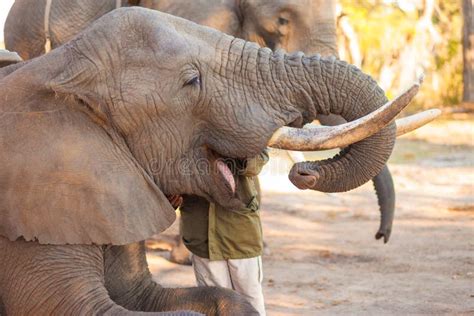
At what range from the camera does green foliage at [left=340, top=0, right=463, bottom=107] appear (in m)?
23.8

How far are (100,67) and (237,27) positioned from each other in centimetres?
340

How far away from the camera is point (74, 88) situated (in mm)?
4535

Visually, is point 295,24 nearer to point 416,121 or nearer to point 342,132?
point 416,121

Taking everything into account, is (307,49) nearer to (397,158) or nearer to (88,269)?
(88,269)

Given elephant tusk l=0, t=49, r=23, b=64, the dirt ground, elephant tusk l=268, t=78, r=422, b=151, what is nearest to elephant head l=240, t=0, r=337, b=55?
the dirt ground

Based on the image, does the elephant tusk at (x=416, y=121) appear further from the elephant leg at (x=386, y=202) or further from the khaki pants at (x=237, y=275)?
the elephant leg at (x=386, y=202)

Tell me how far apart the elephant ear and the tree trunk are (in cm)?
1809

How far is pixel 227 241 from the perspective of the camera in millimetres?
5473

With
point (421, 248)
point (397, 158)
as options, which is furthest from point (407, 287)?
point (397, 158)

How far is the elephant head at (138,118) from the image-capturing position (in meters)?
4.51

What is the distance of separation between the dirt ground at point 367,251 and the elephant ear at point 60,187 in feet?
8.26

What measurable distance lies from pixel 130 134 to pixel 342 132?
0.87 m

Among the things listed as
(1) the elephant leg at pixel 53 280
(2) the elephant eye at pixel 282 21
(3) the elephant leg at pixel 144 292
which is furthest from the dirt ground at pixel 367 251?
(1) the elephant leg at pixel 53 280

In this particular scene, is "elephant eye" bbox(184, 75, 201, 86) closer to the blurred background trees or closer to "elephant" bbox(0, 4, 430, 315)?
"elephant" bbox(0, 4, 430, 315)
